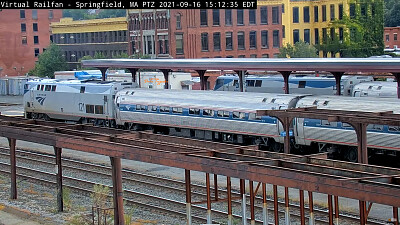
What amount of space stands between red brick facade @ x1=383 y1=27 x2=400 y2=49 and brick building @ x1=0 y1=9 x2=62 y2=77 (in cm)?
4645

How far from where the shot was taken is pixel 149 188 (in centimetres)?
2706

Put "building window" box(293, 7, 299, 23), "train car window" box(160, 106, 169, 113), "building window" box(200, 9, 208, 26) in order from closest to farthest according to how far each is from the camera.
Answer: "train car window" box(160, 106, 169, 113) → "building window" box(200, 9, 208, 26) → "building window" box(293, 7, 299, 23)

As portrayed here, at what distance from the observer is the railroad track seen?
21781 mm

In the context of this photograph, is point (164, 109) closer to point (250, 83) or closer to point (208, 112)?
point (208, 112)

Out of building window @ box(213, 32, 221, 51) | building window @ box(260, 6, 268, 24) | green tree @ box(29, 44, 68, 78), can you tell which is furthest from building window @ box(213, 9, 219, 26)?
green tree @ box(29, 44, 68, 78)

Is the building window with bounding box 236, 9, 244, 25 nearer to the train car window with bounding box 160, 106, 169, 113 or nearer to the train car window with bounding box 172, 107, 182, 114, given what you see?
the train car window with bounding box 160, 106, 169, 113

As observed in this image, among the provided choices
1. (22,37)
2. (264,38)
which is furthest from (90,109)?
(22,37)

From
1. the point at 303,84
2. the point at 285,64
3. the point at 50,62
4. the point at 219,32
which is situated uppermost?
the point at 219,32

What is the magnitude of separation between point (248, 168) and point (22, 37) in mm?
87421

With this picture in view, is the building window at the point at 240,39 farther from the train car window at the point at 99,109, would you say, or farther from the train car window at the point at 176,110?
the train car window at the point at 176,110

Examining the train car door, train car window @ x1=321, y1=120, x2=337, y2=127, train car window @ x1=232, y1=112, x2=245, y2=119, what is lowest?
the train car door

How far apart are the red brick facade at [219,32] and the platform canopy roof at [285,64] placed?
22.8 m

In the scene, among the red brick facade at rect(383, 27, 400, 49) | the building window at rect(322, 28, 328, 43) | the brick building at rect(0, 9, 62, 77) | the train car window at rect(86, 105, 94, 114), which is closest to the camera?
the train car window at rect(86, 105, 94, 114)

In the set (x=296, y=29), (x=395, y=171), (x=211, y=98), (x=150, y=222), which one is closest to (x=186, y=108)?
(x=211, y=98)
